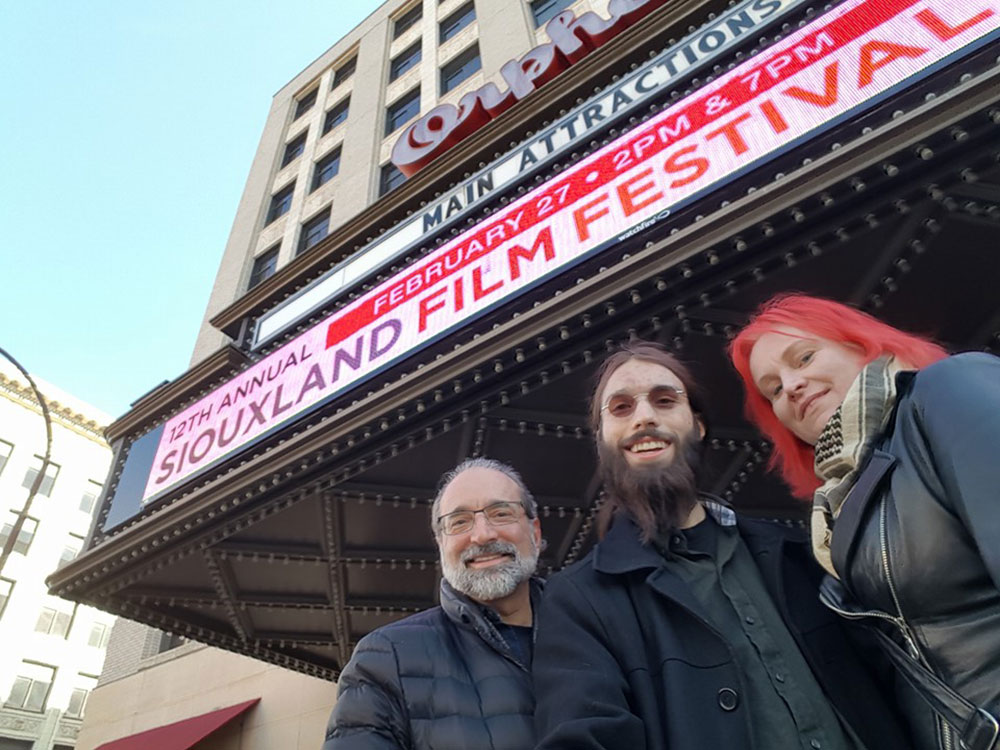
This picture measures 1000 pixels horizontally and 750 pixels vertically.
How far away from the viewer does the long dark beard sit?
2.32m

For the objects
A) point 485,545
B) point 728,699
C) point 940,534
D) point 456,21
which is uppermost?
point 456,21

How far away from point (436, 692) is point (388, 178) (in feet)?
63.0

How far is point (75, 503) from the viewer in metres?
42.6

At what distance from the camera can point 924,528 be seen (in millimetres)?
1637

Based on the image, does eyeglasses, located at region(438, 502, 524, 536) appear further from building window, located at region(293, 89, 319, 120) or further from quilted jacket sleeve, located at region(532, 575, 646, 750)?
building window, located at region(293, 89, 319, 120)

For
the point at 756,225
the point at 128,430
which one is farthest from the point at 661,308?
the point at 128,430

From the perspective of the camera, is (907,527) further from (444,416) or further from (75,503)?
(75,503)

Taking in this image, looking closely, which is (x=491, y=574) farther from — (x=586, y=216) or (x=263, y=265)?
(x=263, y=265)

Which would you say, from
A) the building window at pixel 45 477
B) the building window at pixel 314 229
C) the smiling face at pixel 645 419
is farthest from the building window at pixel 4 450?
the smiling face at pixel 645 419

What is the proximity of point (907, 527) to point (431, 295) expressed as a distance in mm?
5907

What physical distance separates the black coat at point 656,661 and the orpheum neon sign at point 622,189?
13.1 ft

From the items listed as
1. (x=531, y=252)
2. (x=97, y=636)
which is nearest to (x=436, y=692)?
(x=531, y=252)

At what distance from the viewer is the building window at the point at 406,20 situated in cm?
2508

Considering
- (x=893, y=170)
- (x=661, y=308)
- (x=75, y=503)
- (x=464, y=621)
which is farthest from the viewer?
(x=75, y=503)
